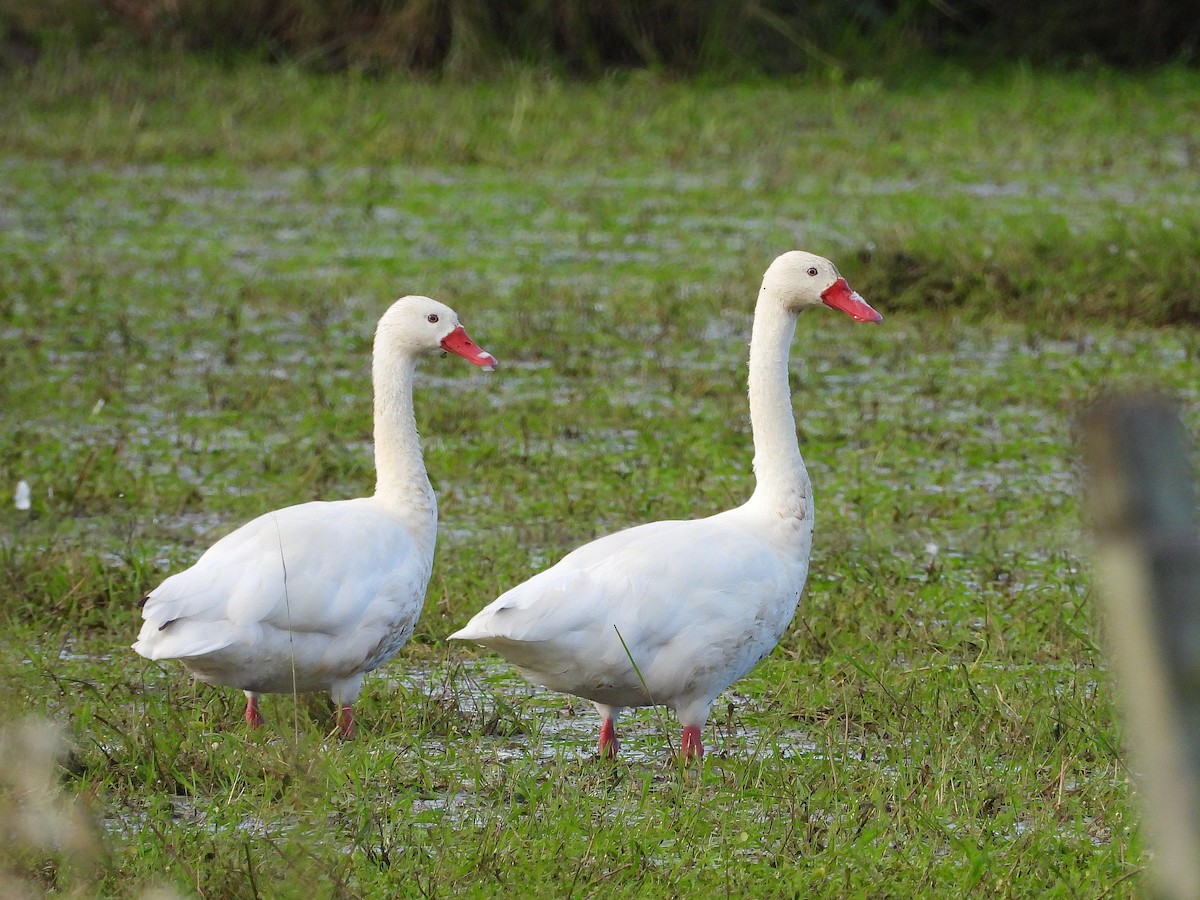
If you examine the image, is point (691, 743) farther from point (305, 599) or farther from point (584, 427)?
point (584, 427)

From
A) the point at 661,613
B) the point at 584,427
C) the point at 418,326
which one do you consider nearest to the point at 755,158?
the point at 584,427

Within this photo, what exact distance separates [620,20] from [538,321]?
9779 mm

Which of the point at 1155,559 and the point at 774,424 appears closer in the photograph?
the point at 1155,559

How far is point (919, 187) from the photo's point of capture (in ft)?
47.9

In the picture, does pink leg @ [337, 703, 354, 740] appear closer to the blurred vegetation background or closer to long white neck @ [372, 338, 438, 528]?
long white neck @ [372, 338, 438, 528]

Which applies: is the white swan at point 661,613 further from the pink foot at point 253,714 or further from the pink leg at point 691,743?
the pink foot at point 253,714

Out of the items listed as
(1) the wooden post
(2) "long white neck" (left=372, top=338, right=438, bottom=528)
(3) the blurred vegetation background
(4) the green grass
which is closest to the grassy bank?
(4) the green grass

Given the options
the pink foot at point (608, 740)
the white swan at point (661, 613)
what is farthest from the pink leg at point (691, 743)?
the pink foot at point (608, 740)

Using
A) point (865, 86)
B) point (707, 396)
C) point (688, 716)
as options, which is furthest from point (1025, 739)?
point (865, 86)

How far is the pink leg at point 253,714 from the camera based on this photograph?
5.17 m

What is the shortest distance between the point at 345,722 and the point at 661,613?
905 millimetres

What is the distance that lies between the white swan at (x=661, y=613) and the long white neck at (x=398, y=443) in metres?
0.66

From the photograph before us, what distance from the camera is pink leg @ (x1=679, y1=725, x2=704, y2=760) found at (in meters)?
4.97

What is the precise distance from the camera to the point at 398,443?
5.71 metres
